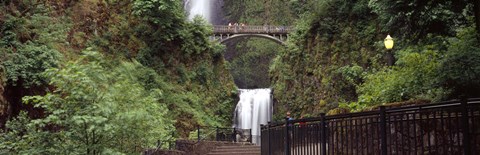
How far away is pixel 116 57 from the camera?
32750 mm

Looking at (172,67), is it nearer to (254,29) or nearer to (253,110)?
(253,110)

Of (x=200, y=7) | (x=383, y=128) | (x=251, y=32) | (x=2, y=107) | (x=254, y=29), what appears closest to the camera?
(x=383, y=128)

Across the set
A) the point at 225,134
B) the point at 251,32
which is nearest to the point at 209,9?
the point at 251,32

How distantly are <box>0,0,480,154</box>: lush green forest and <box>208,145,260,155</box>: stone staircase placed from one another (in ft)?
8.23

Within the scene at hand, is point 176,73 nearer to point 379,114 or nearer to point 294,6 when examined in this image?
point 294,6

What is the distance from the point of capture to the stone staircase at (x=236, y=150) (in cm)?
1958

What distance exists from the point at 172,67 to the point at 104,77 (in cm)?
2252

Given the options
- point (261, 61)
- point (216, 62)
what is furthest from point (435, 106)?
point (261, 61)

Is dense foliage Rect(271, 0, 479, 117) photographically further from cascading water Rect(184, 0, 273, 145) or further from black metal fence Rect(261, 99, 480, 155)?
black metal fence Rect(261, 99, 480, 155)

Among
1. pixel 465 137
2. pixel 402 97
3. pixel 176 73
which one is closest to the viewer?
pixel 465 137

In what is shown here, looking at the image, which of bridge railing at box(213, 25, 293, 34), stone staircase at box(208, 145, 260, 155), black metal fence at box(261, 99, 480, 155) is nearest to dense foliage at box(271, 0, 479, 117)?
black metal fence at box(261, 99, 480, 155)

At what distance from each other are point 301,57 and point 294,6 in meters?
21.0

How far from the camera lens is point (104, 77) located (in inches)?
530

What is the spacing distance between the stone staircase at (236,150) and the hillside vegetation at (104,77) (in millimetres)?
2466
